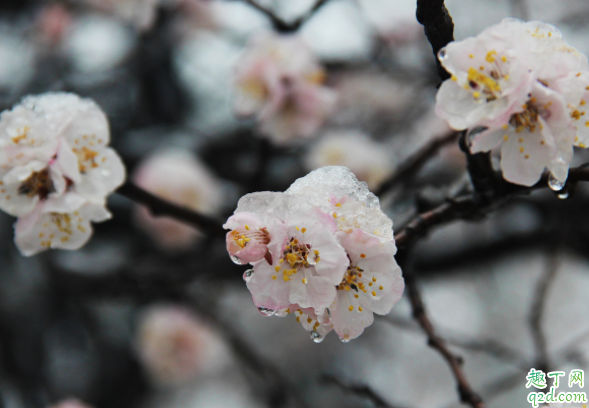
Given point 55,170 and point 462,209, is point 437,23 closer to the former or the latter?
point 462,209

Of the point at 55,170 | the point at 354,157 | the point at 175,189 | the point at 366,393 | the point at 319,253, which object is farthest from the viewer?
the point at 175,189

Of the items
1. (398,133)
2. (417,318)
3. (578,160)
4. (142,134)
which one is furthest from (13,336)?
(578,160)

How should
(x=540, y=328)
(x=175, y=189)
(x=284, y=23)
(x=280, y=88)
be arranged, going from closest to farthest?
(x=540, y=328) → (x=284, y=23) → (x=280, y=88) → (x=175, y=189)

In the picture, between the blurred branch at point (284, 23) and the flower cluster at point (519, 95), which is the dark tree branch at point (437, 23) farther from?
the blurred branch at point (284, 23)

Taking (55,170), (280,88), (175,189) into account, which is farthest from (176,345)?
(55,170)

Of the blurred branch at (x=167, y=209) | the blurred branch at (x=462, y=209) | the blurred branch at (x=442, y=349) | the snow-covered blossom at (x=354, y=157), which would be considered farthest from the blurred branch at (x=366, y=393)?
the snow-covered blossom at (x=354, y=157)
